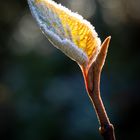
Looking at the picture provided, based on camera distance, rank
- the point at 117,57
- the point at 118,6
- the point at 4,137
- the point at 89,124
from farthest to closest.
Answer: the point at 118,6 < the point at 117,57 < the point at 4,137 < the point at 89,124

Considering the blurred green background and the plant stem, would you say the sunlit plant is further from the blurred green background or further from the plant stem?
the blurred green background

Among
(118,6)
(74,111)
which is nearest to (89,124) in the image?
(74,111)

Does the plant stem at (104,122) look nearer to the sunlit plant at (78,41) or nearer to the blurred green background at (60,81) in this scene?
the sunlit plant at (78,41)

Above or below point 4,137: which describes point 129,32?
above

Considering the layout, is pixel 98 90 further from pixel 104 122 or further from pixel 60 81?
pixel 60 81

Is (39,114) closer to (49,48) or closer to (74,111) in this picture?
(74,111)

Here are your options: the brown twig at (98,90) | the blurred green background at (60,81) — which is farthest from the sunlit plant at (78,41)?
the blurred green background at (60,81)

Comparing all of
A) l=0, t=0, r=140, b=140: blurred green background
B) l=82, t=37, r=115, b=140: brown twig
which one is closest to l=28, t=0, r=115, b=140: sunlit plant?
l=82, t=37, r=115, b=140: brown twig
